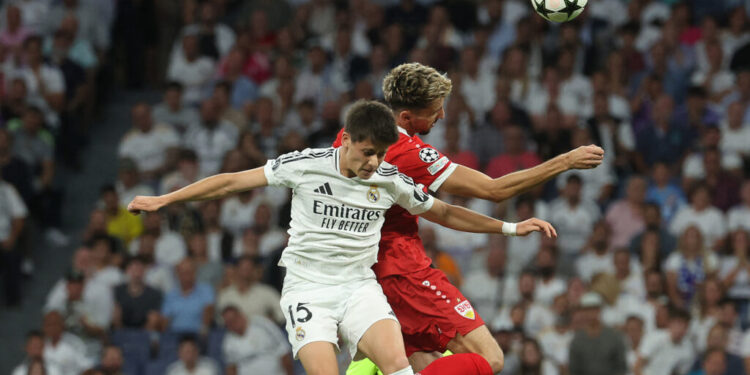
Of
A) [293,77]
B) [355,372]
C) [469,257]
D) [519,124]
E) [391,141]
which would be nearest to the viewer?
[391,141]

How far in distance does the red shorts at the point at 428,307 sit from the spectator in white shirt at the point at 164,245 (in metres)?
6.35

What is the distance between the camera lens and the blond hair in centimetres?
630

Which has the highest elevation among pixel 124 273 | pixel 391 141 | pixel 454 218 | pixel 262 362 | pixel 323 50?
pixel 323 50

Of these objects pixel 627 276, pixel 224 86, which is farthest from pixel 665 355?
pixel 224 86

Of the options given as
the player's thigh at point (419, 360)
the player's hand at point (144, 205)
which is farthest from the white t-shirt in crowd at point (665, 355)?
the player's hand at point (144, 205)

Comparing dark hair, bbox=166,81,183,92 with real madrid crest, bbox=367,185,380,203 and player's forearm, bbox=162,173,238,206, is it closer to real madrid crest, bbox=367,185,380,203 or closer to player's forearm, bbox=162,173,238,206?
player's forearm, bbox=162,173,238,206

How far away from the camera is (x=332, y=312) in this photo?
19.9ft

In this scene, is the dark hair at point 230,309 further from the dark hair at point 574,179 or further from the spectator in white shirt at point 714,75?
the spectator in white shirt at point 714,75

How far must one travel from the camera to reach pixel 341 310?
6051 millimetres

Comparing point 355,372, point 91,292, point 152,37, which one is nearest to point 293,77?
point 152,37

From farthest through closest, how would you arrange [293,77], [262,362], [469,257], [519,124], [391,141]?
[293,77] → [519,124] → [469,257] → [262,362] → [391,141]

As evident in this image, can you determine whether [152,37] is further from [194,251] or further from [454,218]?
[454,218]

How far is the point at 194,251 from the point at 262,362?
5.71 ft

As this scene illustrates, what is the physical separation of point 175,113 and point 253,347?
13.5 ft
